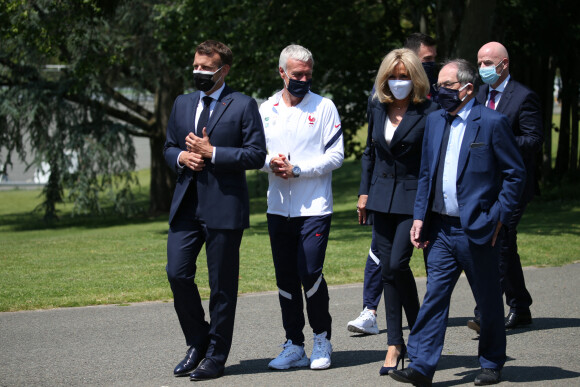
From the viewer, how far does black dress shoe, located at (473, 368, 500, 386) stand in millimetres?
5336

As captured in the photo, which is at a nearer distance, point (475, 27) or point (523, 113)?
point (523, 113)

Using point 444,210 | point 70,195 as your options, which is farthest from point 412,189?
point 70,195

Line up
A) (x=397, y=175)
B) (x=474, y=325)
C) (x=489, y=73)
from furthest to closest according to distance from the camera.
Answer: (x=474, y=325) → (x=489, y=73) → (x=397, y=175)

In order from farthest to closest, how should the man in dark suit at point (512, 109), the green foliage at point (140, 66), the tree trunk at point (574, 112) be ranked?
the tree trunk at point (574, 112) < the green foliage at point (140, 66) < the man in dark suit at point (512, 109)

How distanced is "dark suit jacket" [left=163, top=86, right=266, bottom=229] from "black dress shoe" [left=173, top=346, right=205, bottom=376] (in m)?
0.87

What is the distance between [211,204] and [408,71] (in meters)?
1.56

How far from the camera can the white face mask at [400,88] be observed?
5.62 metres

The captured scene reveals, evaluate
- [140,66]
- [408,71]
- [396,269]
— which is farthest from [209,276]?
[140,66]

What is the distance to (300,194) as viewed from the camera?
586 cm

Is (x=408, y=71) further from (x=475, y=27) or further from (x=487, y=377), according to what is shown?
(x=475, y=27)

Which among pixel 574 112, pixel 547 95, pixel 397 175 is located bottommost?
pixel 397 175

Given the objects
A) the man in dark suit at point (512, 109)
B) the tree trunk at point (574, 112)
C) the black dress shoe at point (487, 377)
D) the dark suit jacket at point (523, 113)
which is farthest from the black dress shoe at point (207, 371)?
the tree trunk at point (574, 112)

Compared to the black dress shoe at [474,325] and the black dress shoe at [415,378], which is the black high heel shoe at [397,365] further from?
the black dress shoe at [474,325]

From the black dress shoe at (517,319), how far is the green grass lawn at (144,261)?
2.77 m
